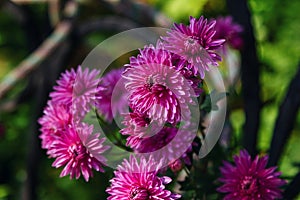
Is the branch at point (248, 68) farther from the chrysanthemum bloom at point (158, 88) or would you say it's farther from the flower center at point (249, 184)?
the chrysanthemum bloom at point (158, 88)

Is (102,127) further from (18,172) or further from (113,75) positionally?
(18,172)

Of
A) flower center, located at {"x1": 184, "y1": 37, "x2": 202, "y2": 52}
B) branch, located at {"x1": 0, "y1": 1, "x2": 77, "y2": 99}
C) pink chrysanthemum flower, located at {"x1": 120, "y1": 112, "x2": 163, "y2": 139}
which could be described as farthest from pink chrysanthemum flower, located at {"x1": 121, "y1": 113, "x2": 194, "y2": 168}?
branch, located at {"x1": 0, "y1": 1, "x2": 77, "y2": 99}

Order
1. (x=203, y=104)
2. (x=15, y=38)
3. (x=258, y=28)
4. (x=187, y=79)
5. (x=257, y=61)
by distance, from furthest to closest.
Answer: (x=15, y=38), (x=258, y=28), (x=257, y=61), (x=203, y=104), (x=187, y=79)

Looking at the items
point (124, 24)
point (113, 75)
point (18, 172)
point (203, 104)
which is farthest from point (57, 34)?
point (203, 104)

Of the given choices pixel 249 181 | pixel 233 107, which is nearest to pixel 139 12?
pixel 233 107

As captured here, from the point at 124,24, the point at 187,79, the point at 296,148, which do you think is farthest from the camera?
the point at 296,148

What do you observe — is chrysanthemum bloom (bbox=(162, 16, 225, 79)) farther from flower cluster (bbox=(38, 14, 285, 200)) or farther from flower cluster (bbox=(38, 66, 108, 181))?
flower cluster (bbox=(38, 66, 108, 181))

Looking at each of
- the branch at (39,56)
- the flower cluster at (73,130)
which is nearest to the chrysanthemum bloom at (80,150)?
the flower cluster at (73,130)
